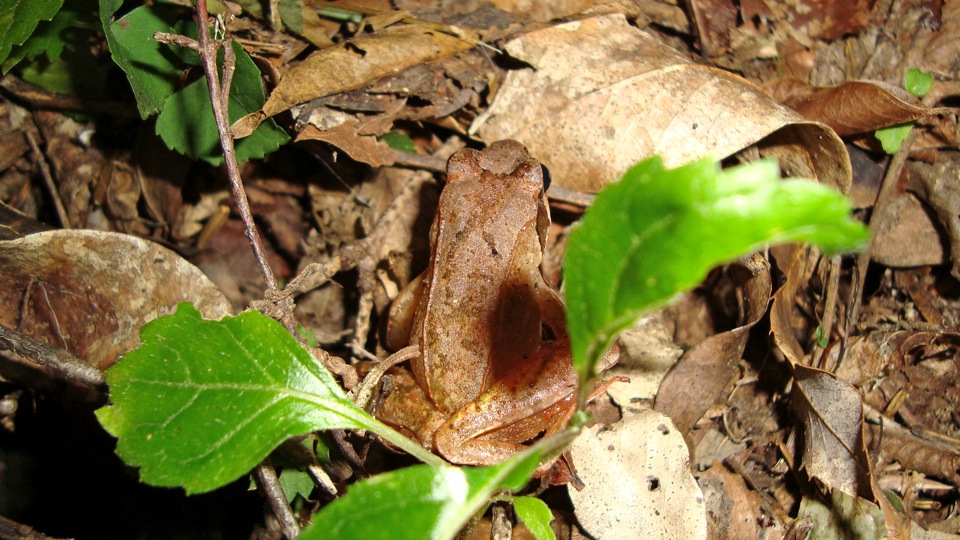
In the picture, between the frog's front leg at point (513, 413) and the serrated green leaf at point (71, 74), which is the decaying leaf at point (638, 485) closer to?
the frog's front leg at point (513, 413)

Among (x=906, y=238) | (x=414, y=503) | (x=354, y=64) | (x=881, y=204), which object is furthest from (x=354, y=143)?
(x=906, y=238)

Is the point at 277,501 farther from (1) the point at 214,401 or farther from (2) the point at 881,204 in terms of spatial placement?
(2) the point at 881,204

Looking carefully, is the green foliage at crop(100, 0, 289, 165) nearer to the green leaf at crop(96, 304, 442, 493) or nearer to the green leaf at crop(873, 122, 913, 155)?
the green leaf at crop(96, 304, 442, 493)

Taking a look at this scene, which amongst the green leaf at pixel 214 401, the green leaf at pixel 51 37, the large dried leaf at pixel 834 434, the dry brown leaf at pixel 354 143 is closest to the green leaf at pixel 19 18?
the green leaf at pixel 51 37

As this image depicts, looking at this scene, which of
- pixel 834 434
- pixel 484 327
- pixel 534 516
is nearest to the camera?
pixel 534 516

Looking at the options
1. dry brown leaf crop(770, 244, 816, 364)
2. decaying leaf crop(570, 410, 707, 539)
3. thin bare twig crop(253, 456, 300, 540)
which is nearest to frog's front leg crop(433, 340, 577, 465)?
decaying leaf crop(570, 410, 707, 539)

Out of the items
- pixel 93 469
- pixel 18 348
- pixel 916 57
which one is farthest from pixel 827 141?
pixel 93 469

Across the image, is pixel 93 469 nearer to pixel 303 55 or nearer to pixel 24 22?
pixel 24 22
